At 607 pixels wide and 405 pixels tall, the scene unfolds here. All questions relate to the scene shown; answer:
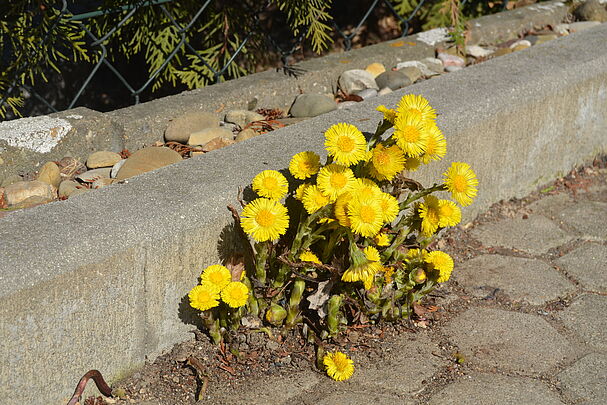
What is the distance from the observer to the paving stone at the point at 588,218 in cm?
272

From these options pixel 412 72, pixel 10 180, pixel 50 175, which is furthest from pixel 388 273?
pixel 412 72

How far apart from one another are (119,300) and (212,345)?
320 mm

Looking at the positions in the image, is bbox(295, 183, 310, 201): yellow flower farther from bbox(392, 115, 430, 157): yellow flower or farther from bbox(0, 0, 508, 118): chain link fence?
bbox(0, 0, 508, 118): chain link fence

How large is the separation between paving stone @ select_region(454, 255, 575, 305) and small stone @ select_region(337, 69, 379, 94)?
847mm

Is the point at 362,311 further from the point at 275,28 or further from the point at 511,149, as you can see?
the point at 275,28

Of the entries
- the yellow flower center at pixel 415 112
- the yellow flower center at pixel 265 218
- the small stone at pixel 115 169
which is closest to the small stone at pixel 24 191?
the small stone at pixel 115 169

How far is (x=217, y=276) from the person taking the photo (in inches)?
74.4

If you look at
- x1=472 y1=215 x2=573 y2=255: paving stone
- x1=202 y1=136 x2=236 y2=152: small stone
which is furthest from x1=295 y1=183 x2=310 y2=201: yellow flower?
x1=472 y1=215 x2=573 y2=255: paving stone

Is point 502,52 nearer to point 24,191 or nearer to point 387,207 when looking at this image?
point 387,207

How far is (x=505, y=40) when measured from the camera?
3.68 meters

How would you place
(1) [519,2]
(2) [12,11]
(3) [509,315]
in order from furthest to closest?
1. (1) [519,2]
2. (2) [12,11]
3. (3) [509,315]

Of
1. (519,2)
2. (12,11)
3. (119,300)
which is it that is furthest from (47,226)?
(519,2)

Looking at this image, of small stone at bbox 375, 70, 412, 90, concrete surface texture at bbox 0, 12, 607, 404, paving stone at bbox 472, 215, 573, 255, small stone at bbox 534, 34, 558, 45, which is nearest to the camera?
concrete surface texture at bbox 0, 12, 607, 404

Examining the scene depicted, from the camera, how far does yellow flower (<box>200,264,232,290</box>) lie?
1.89 metres
